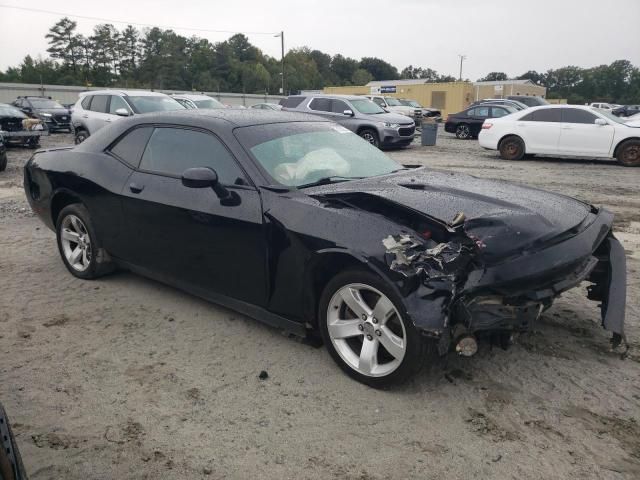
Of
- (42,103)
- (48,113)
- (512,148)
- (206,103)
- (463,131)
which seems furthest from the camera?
(42,103)

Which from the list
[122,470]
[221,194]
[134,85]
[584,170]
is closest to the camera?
[122,470]

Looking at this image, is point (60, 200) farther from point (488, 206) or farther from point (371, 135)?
point (371, 135)

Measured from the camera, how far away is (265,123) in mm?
4121

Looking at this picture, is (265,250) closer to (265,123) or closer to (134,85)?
(265,123)

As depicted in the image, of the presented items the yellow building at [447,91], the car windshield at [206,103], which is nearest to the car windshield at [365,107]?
the car windshield at [206,103]

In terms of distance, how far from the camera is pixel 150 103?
539 inches

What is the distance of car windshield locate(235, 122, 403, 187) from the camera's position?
12.3ft

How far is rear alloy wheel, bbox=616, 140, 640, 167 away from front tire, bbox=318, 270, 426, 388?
12409 millimetres

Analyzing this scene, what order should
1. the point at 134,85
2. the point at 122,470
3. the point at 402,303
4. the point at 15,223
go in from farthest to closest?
the point at 134,85
the point at 15,223
the point at 402,303
the point at 122,470

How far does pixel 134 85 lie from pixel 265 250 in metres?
91.1

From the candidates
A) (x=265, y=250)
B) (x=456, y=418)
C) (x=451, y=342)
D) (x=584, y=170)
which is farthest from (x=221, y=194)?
(x=584, y=170)

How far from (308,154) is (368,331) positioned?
1.50m

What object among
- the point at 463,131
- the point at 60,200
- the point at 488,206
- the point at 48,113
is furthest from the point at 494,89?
the point at 488,206

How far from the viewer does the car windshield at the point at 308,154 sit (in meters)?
3.74
